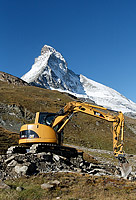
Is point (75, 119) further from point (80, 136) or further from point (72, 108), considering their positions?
point (72, 108)

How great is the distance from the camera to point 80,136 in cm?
6700

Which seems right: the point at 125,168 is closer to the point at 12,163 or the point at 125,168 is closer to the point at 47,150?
the point at 47,150

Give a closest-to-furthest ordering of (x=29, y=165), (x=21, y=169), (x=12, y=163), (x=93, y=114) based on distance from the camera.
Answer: (x=21, y=169), (x=29, y=165), (x=12, y=163), (x=93, y=114)

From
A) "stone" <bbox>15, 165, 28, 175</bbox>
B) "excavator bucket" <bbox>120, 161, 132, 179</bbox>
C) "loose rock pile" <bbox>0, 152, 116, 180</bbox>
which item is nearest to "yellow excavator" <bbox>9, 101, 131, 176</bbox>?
"excavator bucket" <bbox>120, 161, 132, 179</bbox>

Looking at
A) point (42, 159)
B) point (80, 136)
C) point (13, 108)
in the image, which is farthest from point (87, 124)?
point (42, 159)

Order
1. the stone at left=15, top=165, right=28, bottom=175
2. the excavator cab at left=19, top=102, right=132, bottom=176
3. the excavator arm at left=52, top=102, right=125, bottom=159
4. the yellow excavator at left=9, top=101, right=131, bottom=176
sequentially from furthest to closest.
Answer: the excavator arm at left=52, top=102, right=125, bottom=159, the excavator cab at left=19, top=102, right=132, bottom=176, the yellow excavator at left=9, top=101, right=131, bottom=176, the stone at left=15, top=165, right=28, bottom=175

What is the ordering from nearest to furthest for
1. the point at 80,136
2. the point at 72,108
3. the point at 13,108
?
the point at 72,108 → the point at 80,136 → the point at 13,108

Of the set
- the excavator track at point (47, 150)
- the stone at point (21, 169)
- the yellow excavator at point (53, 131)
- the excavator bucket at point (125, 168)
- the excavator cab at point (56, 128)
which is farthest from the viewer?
the excavator cab at point (56, 128)

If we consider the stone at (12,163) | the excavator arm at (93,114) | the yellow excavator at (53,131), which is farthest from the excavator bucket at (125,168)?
the stone at (12,163)

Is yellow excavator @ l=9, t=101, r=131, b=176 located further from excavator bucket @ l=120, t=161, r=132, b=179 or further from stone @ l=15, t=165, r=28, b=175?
stone @ l=15, t=165, r=28, b=175

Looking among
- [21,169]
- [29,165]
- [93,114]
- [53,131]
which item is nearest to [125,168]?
[93,114]

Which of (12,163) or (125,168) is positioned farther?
(125,168)

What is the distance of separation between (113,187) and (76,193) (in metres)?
2.94

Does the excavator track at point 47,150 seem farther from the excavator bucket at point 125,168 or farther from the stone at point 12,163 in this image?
the excavator bucket at point 125,168
